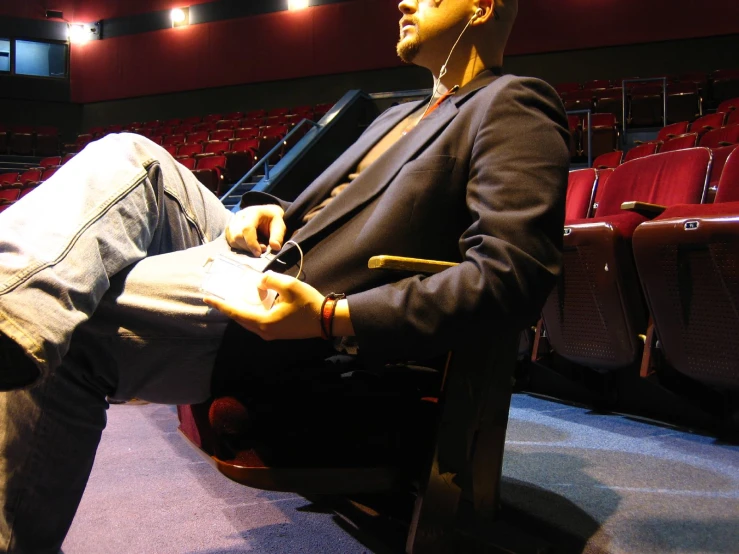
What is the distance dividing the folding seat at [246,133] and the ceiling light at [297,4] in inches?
70.9

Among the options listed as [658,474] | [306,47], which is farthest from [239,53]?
[658,474]

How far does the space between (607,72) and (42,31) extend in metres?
6.02

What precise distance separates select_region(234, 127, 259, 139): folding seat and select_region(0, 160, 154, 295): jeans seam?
4805mm

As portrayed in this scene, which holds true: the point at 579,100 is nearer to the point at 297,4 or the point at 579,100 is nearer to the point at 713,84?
the point at 713,84

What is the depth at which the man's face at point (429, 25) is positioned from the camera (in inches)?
28.5

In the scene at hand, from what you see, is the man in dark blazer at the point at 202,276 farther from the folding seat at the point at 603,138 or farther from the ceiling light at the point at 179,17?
the ceiling light at the point at 179,17

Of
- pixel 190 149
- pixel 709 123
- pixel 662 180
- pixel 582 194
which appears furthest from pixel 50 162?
pixel 662 180

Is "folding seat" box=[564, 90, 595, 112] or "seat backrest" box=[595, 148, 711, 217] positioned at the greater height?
"folding seat" box=[564, 90, 595, 112]

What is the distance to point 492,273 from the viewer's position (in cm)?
48

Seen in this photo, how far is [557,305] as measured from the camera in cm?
129

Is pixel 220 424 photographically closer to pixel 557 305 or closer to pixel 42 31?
pixel 557 305

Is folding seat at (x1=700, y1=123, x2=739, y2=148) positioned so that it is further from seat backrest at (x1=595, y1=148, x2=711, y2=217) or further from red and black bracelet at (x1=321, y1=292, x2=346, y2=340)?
red and black bracelet at (x1=321, y1=292, x2=346, y2=340)

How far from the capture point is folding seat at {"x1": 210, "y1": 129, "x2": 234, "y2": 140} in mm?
5453

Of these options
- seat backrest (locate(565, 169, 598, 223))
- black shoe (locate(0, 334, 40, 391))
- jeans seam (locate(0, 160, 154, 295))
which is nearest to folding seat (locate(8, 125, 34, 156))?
seat backrest (locate(565, 169, 598, 223))
